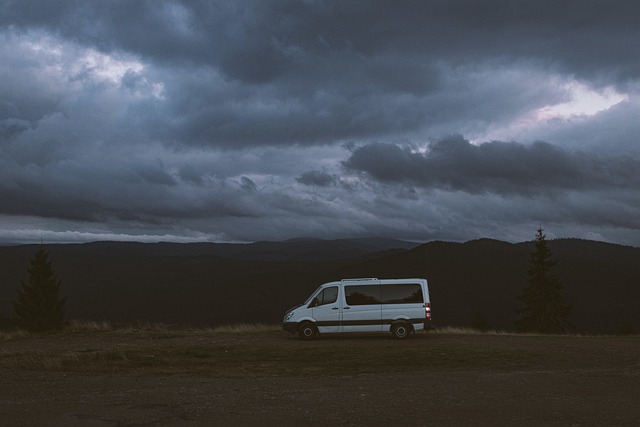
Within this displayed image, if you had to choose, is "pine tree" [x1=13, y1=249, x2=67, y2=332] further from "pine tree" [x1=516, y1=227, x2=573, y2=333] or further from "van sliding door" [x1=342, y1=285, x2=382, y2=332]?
"pine tree" [x1=516, y1=227, x2=573, y2=333]

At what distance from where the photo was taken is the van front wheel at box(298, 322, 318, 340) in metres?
22.0

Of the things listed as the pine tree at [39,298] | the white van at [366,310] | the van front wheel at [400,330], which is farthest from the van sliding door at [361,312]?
the pine tree at [39,298]

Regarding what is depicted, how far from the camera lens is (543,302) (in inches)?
1784

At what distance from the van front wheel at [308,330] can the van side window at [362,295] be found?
5.51 ft

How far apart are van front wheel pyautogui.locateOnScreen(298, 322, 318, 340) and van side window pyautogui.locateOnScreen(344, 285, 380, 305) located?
1680mm

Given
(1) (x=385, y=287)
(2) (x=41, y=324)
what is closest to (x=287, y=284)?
(2) (x=41, y=324)

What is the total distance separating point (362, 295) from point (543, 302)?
93.6ft

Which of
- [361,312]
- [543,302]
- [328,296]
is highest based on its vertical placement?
[328,296]

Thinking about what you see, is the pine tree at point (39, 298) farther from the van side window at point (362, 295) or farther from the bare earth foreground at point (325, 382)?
the van side window at point (362, 295)

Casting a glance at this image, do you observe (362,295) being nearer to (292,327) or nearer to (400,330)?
(400,330)

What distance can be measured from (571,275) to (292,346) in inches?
7210

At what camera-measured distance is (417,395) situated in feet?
36.9

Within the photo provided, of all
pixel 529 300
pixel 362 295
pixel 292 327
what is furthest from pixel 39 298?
pixel 529 300

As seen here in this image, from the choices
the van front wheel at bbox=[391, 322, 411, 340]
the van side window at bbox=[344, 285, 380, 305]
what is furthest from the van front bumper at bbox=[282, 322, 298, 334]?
the van front wheel at bbox=[391, 322, 411, 340]
